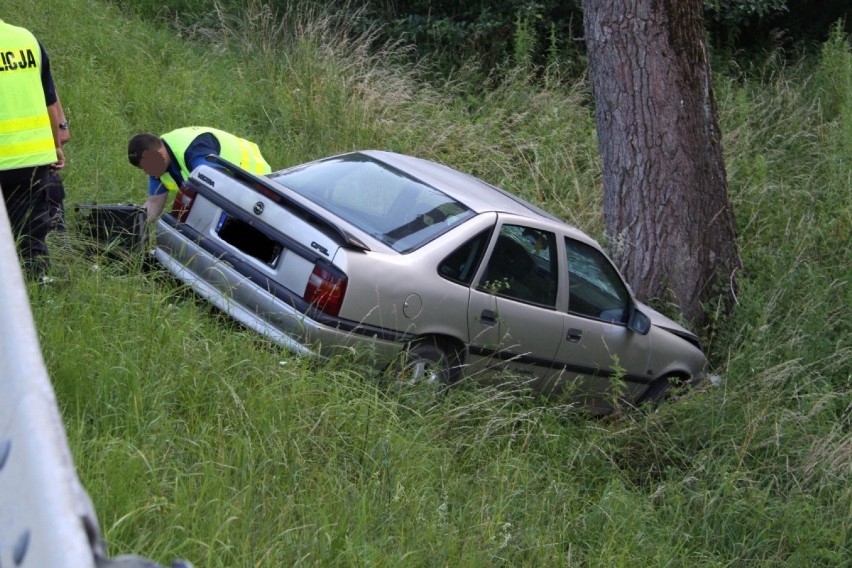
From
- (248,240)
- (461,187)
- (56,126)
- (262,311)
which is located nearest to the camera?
(262,311)

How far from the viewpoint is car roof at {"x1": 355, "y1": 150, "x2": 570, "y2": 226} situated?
6.73m

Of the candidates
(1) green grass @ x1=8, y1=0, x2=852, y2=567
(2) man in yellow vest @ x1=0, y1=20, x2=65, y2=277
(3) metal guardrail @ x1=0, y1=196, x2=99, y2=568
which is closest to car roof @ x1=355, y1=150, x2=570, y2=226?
(1) green grass @ x1=8, y1=0, x2=852, y2=567

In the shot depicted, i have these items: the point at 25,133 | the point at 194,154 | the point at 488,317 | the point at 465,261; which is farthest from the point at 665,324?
the point at 25,133

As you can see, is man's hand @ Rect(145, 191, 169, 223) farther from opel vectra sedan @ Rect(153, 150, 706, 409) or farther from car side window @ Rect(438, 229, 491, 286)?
car side window @ Rect(438, 229, 491, 286)

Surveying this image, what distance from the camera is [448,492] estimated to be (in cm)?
476

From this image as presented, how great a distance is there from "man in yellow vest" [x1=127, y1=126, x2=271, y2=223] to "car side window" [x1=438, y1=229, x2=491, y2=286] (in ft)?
5.52

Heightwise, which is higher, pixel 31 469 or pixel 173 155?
pixel 31 469

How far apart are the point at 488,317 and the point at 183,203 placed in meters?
1.89

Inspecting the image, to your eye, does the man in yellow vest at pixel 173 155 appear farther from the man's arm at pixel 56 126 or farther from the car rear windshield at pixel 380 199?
the man's arm at pixel 56 126

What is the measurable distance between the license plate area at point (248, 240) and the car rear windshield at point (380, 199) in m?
0.47

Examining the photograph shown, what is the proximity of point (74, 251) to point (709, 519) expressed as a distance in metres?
→ 3.54

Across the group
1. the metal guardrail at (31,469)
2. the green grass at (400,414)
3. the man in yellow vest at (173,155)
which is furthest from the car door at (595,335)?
the metal guardrail at (31,469)

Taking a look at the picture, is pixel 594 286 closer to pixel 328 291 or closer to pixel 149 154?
pixel 328 291

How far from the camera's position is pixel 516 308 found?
21.7 ft
